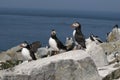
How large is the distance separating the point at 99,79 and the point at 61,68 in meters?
1.48

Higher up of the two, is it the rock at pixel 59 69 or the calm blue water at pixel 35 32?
the calm blue water at pixel 35 32

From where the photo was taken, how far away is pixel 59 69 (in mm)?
13266

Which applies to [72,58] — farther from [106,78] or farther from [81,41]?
[81,41]

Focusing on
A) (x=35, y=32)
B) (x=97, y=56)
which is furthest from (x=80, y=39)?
(x=35, y=32)

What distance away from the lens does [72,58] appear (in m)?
13.8

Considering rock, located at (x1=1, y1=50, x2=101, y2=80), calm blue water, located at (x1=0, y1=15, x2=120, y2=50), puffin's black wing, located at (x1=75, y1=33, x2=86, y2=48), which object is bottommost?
rock, located at (x1=1, y1=50, x2=101, y2=80)

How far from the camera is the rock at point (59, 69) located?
12.7 m

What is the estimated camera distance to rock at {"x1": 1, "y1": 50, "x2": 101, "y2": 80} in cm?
1268

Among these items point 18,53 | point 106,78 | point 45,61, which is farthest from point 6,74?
point 18,53

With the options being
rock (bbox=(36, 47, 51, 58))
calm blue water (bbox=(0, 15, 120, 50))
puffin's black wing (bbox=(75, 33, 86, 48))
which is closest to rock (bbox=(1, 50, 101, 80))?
puffin's black wing (bbox=(75, 33, 86, 48))

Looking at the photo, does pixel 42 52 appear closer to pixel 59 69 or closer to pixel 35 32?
pixel 59 69

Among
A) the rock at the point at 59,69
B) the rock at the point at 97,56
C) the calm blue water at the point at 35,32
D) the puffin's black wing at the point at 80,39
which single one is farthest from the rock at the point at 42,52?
the calm blue water at the point at 35,32

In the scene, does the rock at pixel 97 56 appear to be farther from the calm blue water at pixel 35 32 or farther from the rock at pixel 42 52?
the calm blue water at pixel 35 32

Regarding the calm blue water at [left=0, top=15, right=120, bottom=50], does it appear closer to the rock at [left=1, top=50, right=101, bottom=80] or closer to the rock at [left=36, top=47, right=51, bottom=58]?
the rock at [left=36, top=47, right=51, bottom=58]
